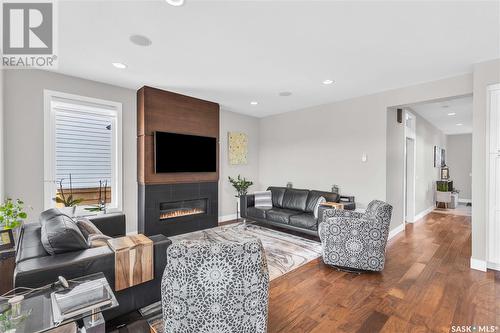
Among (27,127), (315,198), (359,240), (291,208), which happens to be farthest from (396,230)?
(27,127)

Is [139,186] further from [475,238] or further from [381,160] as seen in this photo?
[475,238]

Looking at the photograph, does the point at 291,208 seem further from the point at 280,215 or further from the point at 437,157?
the point at 437,157

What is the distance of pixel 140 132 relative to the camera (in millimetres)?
4230

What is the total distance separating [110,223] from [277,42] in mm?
3089

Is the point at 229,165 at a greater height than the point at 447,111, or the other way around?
the point at 447,111

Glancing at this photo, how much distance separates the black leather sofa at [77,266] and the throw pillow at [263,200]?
122 inches

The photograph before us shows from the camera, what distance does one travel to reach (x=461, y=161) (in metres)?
8.77

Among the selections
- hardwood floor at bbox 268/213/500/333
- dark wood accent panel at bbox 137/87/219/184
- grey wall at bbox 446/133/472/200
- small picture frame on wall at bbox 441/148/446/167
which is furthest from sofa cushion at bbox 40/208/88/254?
grey wall at bbox 446/133/472/200

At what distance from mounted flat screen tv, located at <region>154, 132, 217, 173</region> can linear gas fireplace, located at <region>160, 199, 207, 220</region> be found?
67cm

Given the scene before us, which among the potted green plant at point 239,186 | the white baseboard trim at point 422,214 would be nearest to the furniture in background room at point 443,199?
the white baseboard trim at point 422,214

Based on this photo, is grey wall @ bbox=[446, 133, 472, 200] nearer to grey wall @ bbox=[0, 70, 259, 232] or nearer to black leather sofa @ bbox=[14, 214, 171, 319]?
black leather sofa @ bbox=[14, 214, 171, 319]

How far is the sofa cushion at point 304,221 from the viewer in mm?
4027

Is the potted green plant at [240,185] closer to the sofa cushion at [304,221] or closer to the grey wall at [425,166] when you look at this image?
the sofa cushion at [304,221]

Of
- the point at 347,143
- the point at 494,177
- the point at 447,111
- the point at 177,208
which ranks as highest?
the point at 447,111
